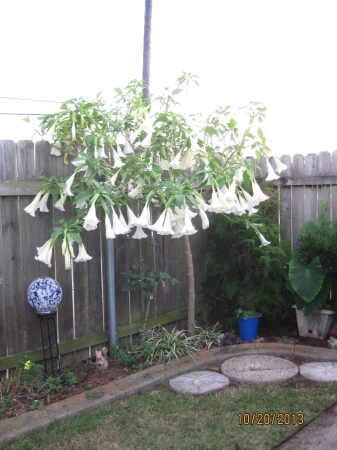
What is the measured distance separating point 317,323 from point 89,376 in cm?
265

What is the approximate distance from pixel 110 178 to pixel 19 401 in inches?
75.2

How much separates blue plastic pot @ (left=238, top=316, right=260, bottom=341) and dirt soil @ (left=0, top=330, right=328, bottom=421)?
211mm

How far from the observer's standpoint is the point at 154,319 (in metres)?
5.25

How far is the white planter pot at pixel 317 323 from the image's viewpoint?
Answer: 5312mm

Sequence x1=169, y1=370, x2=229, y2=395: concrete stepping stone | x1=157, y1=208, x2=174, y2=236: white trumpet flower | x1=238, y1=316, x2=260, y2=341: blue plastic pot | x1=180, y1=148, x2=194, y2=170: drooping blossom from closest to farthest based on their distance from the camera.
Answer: x1=157, y1=208, x2=174, y2=236: white trumpet flower
x1=169, y1=370, x2=229, y2=395: concrete stepping stone
x1=180, y1=148, x2=194, y2=170: drooping blossom
x1=238, y1=316, x2=260, y2=341: blue plastic pot

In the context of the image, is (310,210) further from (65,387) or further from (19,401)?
(19,401)

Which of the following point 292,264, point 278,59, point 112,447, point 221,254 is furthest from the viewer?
point 278,59

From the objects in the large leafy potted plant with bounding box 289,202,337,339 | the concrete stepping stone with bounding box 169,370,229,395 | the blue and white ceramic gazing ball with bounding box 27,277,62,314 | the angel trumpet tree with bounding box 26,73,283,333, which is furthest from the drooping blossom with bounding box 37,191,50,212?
the large leafy potted plant with bounding box 289,202,337,339

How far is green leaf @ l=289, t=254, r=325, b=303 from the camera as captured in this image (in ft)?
16.3

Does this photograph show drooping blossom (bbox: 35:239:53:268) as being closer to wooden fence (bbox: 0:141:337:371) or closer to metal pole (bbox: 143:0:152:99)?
wooden fence (bbox: 0:141:337:371)

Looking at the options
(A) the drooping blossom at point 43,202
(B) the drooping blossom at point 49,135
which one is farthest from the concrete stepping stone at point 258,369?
(B) the drooping blossom at point 49,135

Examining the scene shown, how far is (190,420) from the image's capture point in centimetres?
340

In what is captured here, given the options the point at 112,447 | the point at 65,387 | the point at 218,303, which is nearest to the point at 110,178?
the point at 65,387

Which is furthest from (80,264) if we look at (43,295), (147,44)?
(147,44)
